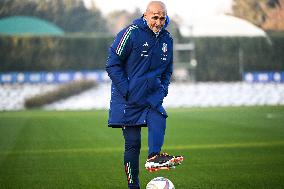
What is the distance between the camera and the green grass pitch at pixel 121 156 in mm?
10148

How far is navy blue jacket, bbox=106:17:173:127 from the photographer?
27.0ft

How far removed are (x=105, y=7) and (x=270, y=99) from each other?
734 inches

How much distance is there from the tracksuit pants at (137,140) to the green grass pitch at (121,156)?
Answer: 127 centimetres

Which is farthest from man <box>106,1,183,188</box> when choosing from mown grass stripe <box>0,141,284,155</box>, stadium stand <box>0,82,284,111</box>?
stadium stand <box>0,82,284,111</box>

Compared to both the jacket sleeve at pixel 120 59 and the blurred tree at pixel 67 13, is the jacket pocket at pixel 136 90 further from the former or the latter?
the blurred tree at pixel 67 13

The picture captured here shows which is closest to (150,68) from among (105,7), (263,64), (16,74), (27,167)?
(27,167)

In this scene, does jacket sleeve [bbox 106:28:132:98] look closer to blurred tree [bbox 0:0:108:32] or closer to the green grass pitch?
the green grass pitch

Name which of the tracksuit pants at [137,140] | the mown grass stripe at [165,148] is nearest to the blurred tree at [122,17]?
the mown grass stripe at [165,148]

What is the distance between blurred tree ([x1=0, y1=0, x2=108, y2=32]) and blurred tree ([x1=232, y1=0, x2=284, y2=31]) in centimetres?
1257

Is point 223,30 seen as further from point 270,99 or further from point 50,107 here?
point 50,107

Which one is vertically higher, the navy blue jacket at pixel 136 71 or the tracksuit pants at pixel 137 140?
the navy blue jacket at pixel 136 71

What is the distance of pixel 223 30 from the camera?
50906 millimetres

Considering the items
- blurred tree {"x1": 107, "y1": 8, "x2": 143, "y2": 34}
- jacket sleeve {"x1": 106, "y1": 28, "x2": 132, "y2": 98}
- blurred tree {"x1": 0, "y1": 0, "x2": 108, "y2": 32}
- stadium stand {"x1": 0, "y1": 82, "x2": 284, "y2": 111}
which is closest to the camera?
jacket sleeve {"x1": 106, "y1": 28, "x2": 132, "y2": 98}

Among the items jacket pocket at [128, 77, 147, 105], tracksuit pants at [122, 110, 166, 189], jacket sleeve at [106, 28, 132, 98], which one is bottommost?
tracksuit pants at [122, 110, 166, 189]
